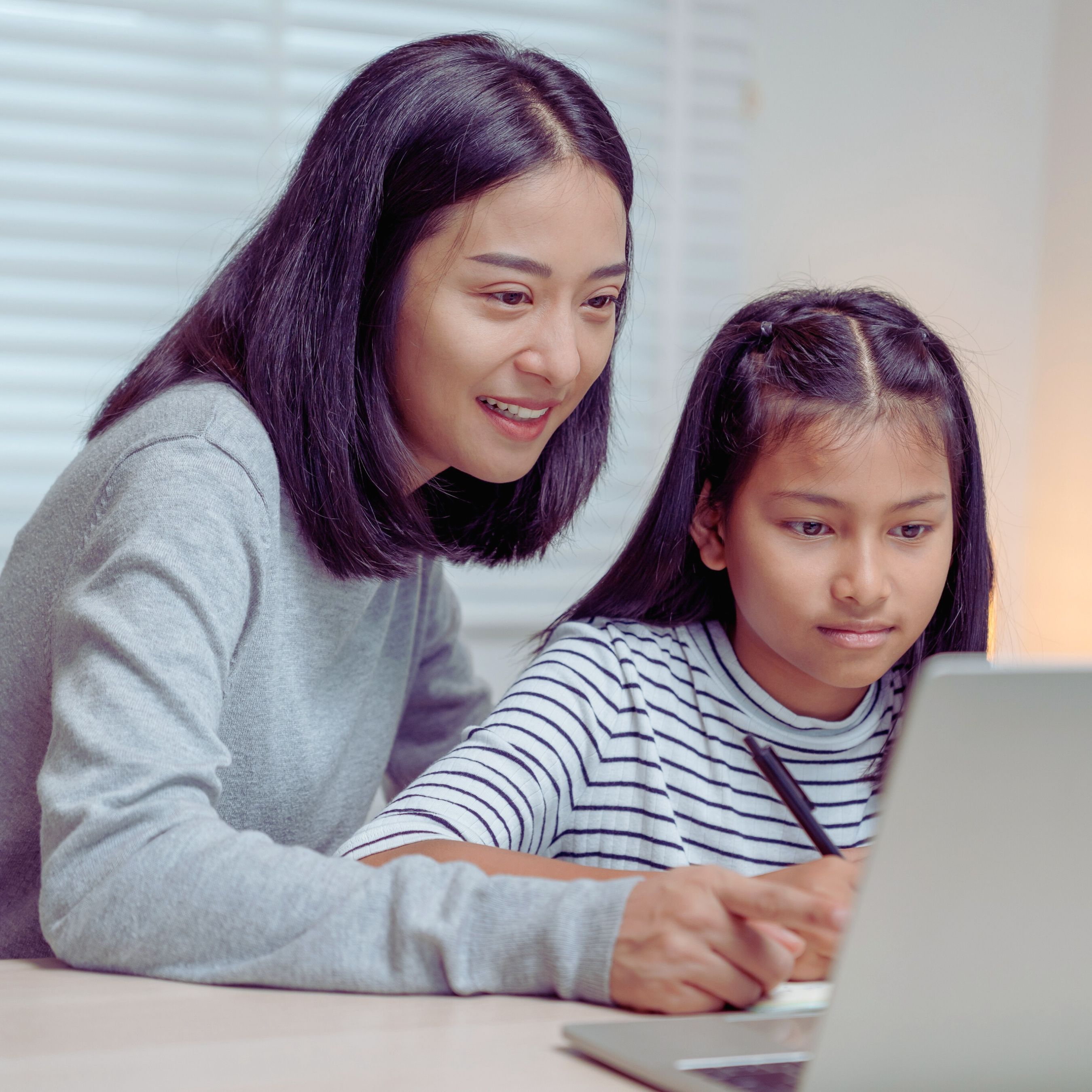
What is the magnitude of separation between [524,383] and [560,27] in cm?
132

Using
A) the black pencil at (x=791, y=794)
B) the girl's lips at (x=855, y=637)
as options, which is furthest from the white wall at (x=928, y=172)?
the black pencil at (x=791, y=794)

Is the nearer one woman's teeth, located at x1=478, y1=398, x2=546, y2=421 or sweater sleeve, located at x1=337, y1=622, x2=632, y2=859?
sweater sleeve, located at x1=337, y1=622, x2=632, y2=859

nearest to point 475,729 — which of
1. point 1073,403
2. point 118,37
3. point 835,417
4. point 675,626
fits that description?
point 675,626

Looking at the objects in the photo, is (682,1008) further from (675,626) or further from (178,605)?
(675,626)

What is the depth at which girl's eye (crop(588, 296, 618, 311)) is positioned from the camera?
3.52 feet

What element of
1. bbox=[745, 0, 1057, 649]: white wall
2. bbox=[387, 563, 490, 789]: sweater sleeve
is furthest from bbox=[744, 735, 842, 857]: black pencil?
bbox=[745, 0, 1057, 649]: white wall

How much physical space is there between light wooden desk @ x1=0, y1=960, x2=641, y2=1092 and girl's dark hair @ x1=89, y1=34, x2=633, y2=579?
0.43 m

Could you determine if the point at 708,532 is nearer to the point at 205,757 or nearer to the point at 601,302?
the point at 601,302

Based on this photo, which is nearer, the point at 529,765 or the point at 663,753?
the point at 529,765

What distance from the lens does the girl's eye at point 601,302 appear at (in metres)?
1.07

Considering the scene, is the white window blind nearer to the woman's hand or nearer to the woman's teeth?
the woman's teeth

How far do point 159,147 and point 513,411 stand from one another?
3.77 feet

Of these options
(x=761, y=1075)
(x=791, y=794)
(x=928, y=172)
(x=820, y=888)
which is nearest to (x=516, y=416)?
(x=791, y=794)

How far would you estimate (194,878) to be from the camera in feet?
2.19
